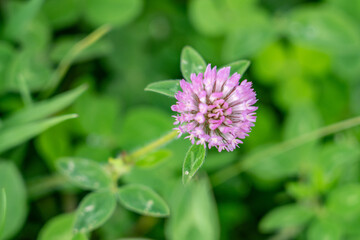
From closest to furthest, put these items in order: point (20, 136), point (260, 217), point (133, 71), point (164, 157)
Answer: point (164, 157) < point (20, 136) < point (260, 217) < point (133, 71)

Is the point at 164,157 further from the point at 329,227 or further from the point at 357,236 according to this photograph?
the point at 357,236

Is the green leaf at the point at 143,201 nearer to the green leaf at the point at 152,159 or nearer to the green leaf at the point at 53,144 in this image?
the green leaf at the point at 152,159

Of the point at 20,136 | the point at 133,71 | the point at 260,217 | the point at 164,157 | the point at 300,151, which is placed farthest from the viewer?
the point at 133,71

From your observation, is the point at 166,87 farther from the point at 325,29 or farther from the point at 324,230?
the point at 325,29

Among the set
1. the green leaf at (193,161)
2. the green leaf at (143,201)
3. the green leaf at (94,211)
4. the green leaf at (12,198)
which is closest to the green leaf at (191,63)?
the green leaf at (193,161)

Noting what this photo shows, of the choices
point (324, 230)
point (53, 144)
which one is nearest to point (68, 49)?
point (53, 144)

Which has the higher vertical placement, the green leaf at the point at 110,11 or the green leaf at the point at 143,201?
the green leaf at the point at 110,11

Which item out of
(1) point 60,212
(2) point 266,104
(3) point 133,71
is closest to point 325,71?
(2) point 266,104

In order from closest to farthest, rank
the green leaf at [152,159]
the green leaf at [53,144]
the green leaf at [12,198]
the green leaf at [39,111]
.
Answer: the green leaf at [152,159]
the green leaf at [12,198]
the green leaf at [39,111]
the green leaf at [53,144]
